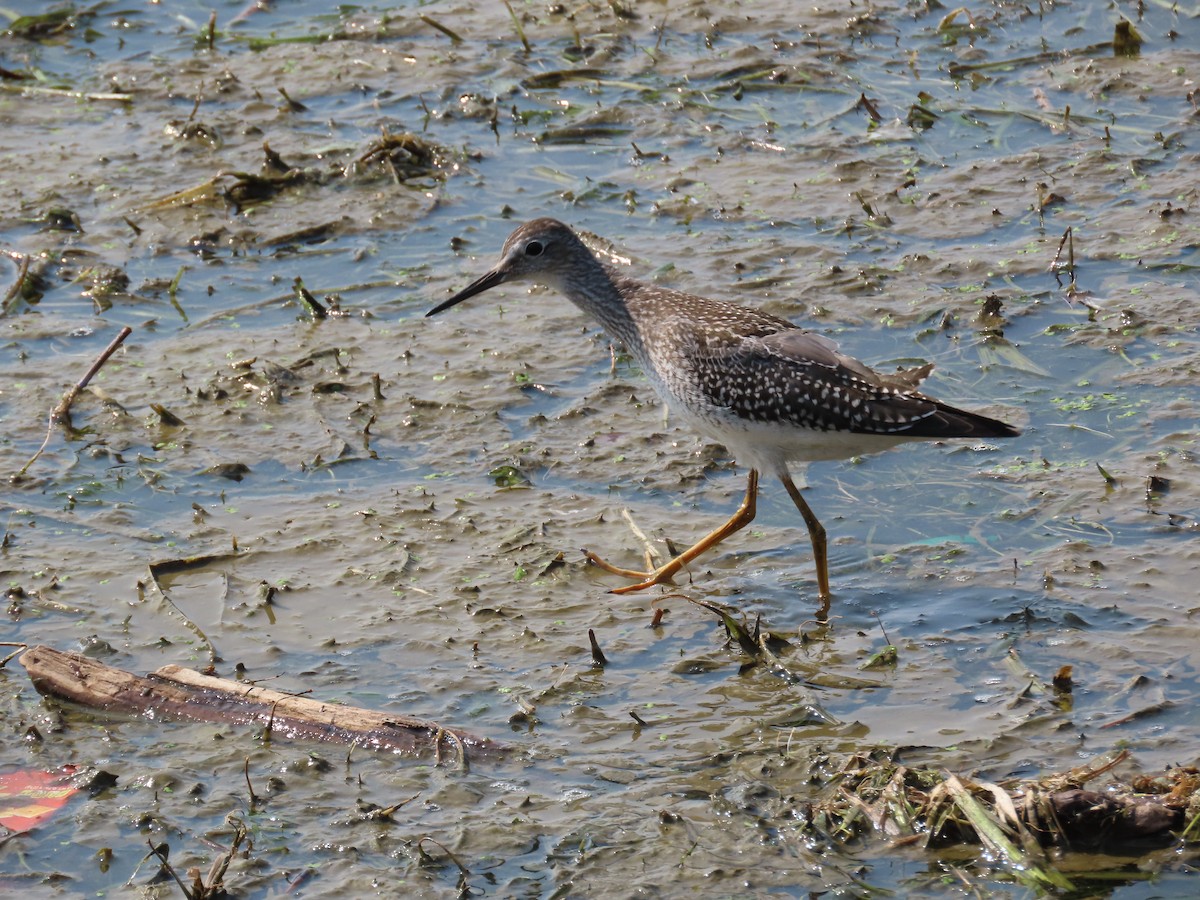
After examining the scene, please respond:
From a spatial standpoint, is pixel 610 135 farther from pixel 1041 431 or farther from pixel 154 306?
pixel 1041 431

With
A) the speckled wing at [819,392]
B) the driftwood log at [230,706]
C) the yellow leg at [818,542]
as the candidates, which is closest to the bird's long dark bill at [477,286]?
the speckled wing at [819,392]

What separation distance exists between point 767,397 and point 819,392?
261mm

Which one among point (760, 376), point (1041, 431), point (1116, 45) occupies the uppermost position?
point (1116, 45)

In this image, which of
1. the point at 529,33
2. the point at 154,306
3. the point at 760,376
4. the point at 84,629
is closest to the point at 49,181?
the point at 154,306

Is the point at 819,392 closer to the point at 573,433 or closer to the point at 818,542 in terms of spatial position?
the point at 818,542

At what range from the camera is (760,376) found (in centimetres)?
753

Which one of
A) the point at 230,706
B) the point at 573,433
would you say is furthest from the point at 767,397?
the point at 230,706

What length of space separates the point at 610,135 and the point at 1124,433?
5471 millimetres

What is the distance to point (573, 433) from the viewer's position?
29.6ft

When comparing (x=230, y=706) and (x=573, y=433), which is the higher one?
(x=573, y=433)

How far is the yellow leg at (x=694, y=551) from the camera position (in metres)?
7.68

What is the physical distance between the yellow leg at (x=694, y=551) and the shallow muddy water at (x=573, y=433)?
0.11 m

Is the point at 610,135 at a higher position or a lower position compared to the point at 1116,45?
lower

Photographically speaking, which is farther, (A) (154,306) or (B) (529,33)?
(B) (529,33)
